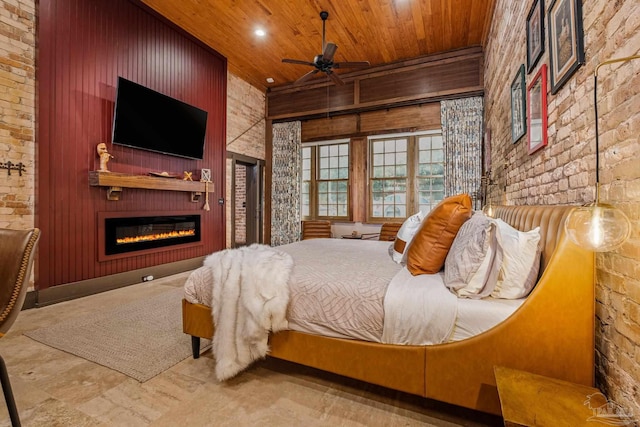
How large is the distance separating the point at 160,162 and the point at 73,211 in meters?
1.28

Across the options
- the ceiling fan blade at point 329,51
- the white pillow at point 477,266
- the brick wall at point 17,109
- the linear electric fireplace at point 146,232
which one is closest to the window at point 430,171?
the ceiling fan blade at point 329,51

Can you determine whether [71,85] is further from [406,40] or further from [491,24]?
[491,24]

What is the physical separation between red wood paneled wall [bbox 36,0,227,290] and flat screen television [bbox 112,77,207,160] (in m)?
0.14

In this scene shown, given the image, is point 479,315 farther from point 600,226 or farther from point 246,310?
point 246,310

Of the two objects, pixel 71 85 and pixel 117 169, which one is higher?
pixel 71 85

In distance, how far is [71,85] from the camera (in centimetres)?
328

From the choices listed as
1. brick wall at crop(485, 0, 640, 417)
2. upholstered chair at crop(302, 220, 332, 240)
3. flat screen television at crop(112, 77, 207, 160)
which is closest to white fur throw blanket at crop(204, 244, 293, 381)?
brick wall at crop(485, 0, 640, 417)

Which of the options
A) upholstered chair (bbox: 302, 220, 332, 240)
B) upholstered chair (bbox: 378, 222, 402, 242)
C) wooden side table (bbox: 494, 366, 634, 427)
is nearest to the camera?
wooden side table (bbox: 494, 366, 634, 427)

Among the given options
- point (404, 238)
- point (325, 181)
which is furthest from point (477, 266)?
point (325, 181)

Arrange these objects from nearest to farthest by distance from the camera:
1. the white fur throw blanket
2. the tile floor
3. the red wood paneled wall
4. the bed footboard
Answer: the tile floor → the white fur throw blanket → the bed footboard → the red wood paneled wall

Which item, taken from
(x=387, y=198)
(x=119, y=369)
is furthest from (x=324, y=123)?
(x=119, y=369)

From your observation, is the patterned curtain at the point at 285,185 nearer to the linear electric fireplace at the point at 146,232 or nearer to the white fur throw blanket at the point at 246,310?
the linear electric fireplace at the point at 146,232

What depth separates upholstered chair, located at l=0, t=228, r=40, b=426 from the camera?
3.97 feet

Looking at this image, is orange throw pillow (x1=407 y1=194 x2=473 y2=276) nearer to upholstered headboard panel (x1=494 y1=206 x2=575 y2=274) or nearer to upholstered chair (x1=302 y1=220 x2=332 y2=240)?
upholstered headboard panel (x1=494 y1=206 x2=575 y2=274)
